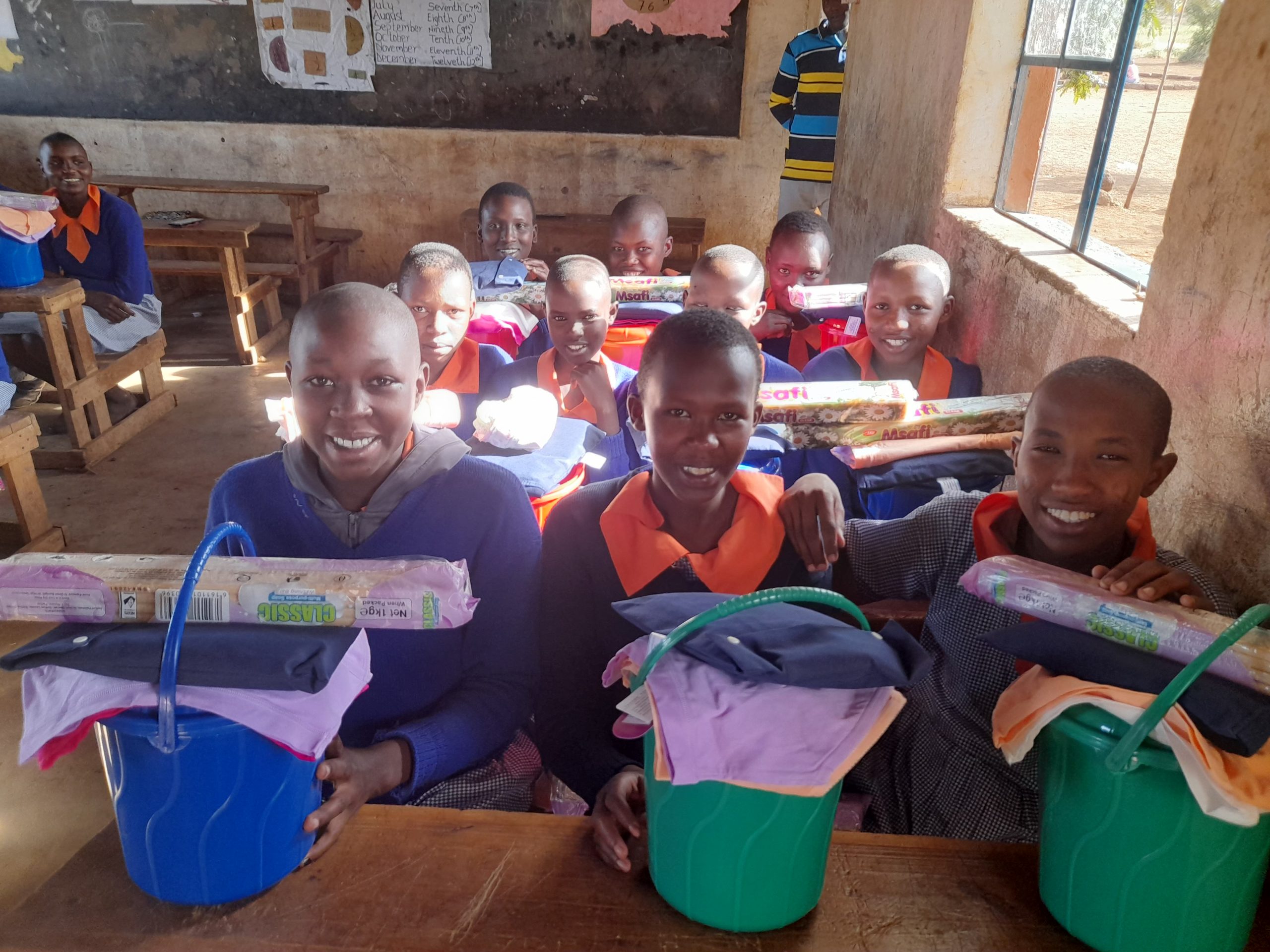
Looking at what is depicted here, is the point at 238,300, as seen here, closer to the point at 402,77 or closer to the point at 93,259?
the point at 93,259

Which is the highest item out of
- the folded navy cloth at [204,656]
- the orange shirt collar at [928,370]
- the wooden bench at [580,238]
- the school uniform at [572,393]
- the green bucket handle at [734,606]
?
the green bucket handle at [734,606]

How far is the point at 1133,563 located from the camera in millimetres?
1095

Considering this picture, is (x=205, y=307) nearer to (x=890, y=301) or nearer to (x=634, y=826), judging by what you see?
(x=890, y=301)

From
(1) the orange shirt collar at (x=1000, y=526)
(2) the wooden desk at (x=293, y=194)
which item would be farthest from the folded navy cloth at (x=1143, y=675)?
(2) the wooden desk at (x=293, y=194)

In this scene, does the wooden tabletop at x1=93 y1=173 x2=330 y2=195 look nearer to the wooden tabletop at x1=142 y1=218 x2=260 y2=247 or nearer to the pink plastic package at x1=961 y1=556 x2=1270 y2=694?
the wooden tabletop at x1=142 y1=218 x2=260 y2=247

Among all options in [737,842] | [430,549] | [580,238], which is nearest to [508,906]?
[737,842]

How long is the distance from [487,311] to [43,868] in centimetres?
210

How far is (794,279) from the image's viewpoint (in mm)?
3455

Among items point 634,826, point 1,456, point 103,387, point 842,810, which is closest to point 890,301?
point 842,810

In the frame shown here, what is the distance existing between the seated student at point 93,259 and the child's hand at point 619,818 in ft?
14.7

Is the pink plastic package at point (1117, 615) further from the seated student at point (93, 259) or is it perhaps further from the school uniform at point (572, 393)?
the seated student at point (93, 259)

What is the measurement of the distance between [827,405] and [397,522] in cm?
99

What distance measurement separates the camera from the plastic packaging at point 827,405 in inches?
76.4

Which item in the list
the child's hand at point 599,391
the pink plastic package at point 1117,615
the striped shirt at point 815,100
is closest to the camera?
the pink plastic package at point 1117,615
